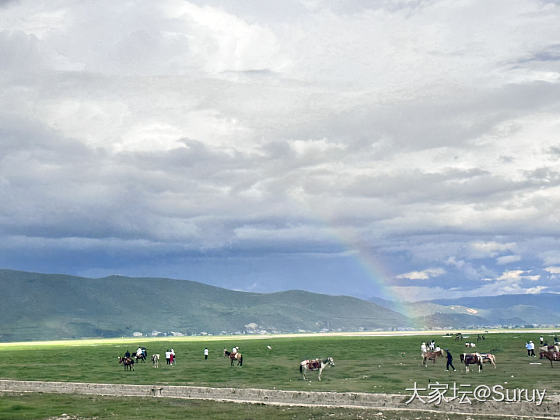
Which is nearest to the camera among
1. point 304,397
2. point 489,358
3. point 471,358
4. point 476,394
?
point 476,394

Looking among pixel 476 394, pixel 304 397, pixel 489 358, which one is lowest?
pixel 304 397

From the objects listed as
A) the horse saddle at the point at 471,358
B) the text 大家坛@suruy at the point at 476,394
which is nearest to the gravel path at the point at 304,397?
the text 大家坛@suruy at the point at 476,394

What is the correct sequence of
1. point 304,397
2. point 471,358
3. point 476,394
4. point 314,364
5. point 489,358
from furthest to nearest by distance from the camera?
point 489,358
point 471,358
point 314,364
point 304,397
point 476,394

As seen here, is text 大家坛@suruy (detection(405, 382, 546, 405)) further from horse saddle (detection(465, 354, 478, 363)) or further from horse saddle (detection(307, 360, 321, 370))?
horse saddle (detection(465, 354, 478, 363))

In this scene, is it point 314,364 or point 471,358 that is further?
point 471,358

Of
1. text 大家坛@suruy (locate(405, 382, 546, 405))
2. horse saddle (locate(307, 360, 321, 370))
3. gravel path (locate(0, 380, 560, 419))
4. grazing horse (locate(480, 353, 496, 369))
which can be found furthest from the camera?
grazing horse (locate(480, 353, 496, 369))

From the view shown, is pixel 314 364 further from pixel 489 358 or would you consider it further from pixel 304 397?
pixel 489 358

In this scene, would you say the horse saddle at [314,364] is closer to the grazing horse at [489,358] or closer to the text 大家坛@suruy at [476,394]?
the text 大家坛@suruy at [476,394]

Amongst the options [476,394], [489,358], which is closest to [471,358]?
[489,358]

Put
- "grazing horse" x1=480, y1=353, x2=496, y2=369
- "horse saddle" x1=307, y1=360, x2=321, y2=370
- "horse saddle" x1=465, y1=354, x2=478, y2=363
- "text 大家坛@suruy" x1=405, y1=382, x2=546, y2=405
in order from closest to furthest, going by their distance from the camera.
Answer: "text 大家坛@suruy" x1=405, y1=382, x2=546, y2=405
"horse saddle" x1=307, y1=360, x2=321, y2=370
"horse saddle" x1=465, y1=354, x2=478, y2=363
"grazing horse" x1=480, y1=353, x2=496, y2=369

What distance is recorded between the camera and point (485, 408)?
44.8 m

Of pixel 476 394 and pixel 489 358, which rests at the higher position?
pixel 489 358

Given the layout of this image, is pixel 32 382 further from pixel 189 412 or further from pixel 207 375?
pixel 189 412

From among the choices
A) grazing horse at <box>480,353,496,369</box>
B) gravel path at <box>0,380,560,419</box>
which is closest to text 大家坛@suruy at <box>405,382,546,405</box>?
gravel path at <box>0,380,560,419</box>
